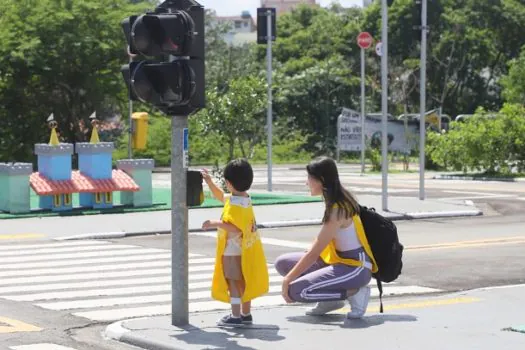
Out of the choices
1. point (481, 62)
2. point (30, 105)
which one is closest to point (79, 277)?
point (30, 105)

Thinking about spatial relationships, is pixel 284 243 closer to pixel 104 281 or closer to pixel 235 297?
pixel 104 281

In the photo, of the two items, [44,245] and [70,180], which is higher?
[70,180]

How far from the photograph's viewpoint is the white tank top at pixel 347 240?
10.2 meters

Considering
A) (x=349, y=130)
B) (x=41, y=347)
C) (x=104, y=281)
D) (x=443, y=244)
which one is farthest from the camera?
(x=349, y=130)

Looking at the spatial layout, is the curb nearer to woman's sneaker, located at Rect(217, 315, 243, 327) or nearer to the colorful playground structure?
the colorful playground structure

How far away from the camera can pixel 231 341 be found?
9.44 metres

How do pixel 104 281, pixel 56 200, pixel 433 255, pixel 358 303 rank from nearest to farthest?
1. pixel 358 303
2. pixel 104 281
3. pixel 433 255
4. pixel 56 200

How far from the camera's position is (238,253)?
1002 centimetres

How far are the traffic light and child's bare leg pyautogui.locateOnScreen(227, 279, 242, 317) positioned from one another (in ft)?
5.19

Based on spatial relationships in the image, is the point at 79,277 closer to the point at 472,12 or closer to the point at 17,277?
the point at 17,277

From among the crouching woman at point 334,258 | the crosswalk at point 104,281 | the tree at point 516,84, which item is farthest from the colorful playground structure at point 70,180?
the tree at point 516,84

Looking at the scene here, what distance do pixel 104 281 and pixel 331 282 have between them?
4792mm

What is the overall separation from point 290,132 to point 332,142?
11.3ft

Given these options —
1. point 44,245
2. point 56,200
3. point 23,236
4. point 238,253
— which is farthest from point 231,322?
point 56,200
